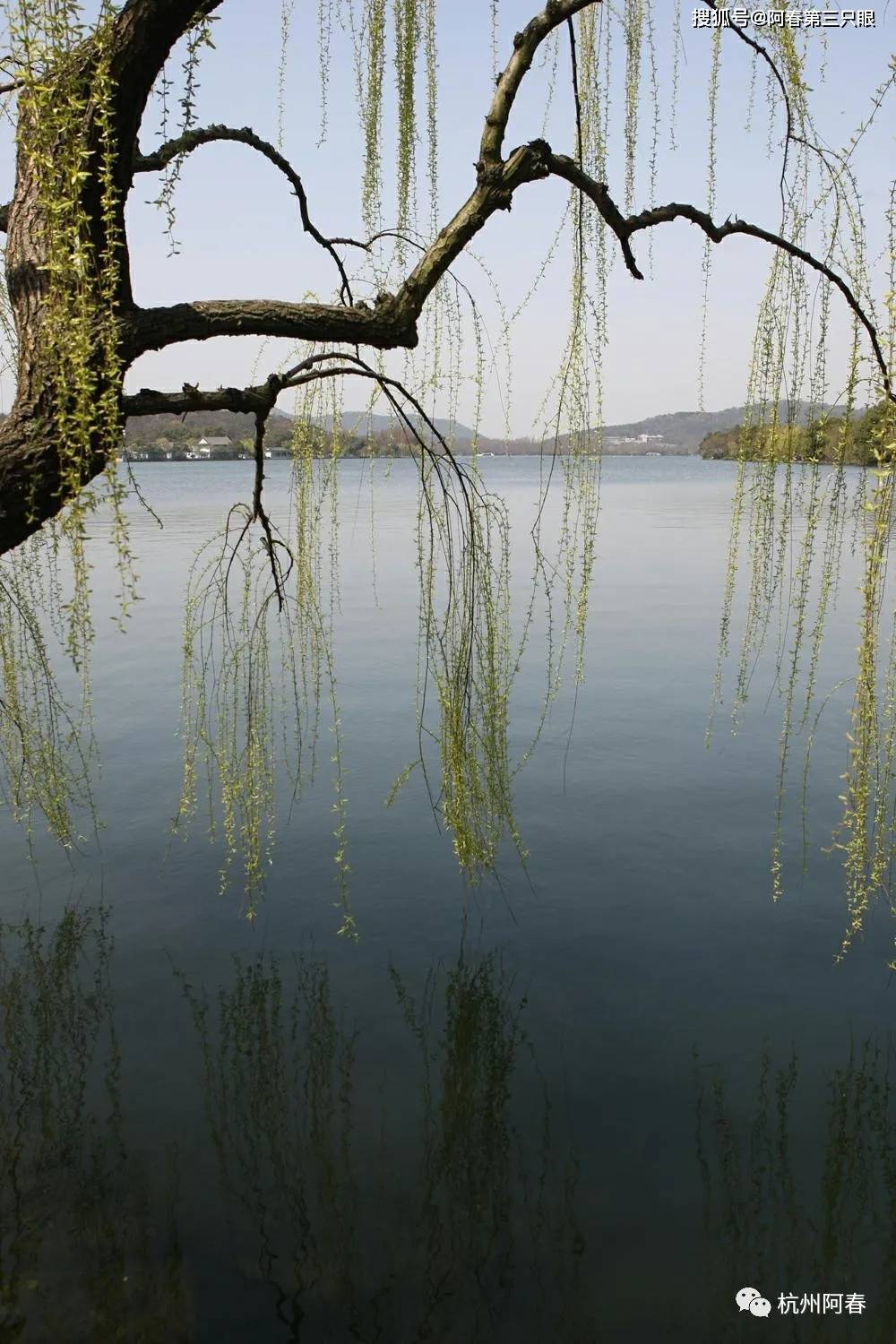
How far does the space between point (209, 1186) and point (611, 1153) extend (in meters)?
1.02

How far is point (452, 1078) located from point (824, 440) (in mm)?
2035

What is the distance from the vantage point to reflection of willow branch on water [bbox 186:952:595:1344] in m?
2.29

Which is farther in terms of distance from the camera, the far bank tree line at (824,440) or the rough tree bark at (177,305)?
the far bank tree line at (824,440)

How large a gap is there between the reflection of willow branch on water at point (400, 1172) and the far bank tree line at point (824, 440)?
1869 millimetres

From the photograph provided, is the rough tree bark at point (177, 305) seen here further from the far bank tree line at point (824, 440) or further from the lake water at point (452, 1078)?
the lake water at point (452, 1078)

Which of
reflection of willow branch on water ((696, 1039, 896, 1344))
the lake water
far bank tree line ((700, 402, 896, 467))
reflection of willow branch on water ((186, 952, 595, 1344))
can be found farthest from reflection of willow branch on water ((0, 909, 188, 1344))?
far bank tree line ((700, 402, 896, 467))

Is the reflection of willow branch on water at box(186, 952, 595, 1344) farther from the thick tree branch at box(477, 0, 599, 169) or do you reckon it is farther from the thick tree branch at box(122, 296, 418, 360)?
the thick tree branch at box(477, 0, 599, 169)

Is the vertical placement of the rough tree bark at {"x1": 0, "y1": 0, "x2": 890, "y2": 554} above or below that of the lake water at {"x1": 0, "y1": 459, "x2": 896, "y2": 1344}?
above

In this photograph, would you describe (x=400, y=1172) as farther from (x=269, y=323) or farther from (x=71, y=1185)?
(x=269, y=323)

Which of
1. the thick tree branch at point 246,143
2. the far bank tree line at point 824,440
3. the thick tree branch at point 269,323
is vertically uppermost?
the thick tree branch at point 246,143

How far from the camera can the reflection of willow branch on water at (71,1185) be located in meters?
2.25

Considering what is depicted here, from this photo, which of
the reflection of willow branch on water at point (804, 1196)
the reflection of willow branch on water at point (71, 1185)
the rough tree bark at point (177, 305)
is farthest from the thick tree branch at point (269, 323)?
the reflection of willow branch on water at point (804, 1196)

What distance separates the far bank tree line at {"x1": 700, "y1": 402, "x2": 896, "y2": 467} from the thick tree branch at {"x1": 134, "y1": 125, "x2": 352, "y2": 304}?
1154 mm

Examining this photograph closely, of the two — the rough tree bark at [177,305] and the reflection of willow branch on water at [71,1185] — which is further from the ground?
the rough tree bark at [177,305]
